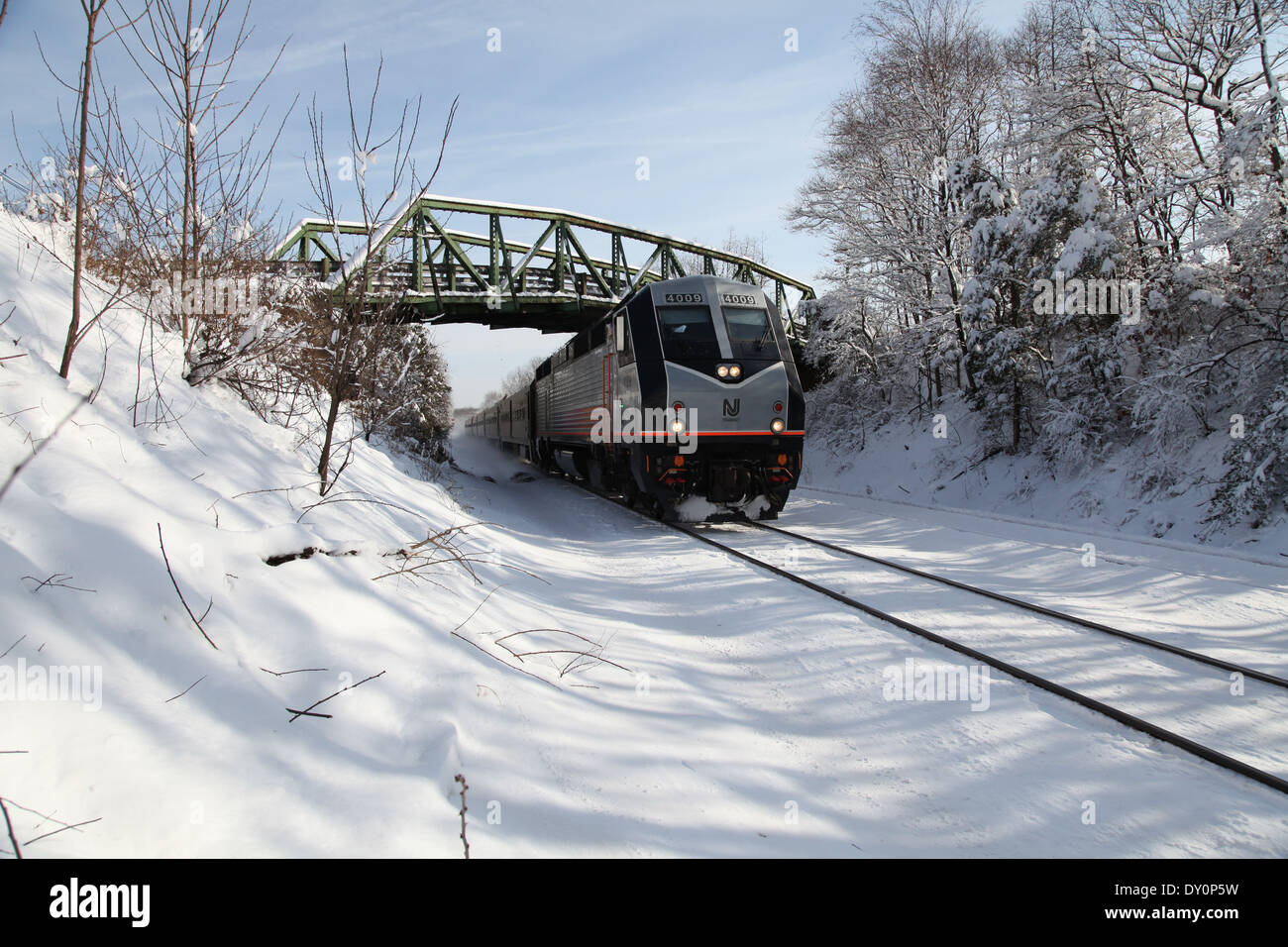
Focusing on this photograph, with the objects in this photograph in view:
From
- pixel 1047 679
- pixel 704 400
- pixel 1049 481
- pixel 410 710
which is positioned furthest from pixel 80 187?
pixel 1049 481

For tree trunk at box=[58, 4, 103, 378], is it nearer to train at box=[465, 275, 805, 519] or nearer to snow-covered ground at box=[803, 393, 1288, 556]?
train at box=[465, 275, 805, 519]

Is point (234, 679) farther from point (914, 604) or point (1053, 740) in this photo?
point (914, 604)

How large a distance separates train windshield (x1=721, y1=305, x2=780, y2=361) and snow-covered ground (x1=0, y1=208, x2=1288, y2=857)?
18.3 feet

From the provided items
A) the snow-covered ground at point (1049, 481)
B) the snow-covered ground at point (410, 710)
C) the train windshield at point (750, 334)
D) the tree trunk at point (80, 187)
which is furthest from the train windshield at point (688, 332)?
the tree trunk at point (80, 187)

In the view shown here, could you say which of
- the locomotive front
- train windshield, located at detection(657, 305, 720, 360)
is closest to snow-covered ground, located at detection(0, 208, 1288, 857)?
the locomotive front

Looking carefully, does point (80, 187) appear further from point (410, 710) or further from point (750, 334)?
point (750, 334)

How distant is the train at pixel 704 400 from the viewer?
9.34m

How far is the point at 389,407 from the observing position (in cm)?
1127

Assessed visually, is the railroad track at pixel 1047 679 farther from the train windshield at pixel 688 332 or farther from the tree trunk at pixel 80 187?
the tree trunk at pixel 80 187

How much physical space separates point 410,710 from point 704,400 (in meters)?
7.08

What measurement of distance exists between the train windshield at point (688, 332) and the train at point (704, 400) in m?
0.01

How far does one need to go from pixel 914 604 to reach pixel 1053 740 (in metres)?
2.28

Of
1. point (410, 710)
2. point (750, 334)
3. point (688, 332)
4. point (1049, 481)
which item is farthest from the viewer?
point (1049, 481)

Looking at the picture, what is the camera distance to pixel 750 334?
389 inches
